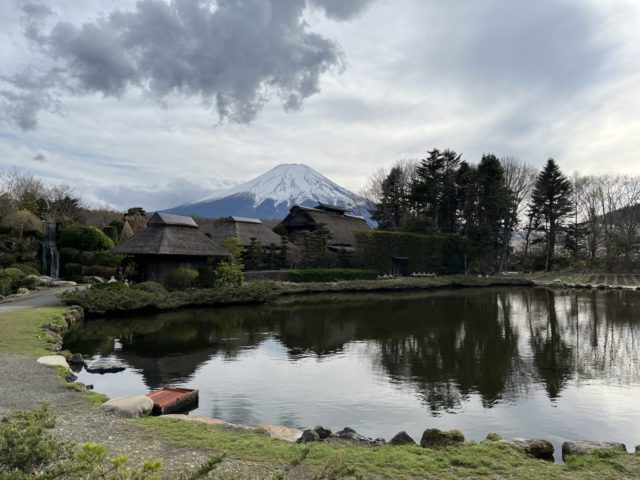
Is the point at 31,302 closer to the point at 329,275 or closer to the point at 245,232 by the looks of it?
the point at 245,232

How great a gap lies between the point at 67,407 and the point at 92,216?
39.9 metres

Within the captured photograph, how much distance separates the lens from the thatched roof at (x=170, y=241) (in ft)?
80.5

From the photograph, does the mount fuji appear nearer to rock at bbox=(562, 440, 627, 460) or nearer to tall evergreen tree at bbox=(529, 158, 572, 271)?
tall evergreen tree at bbox=(529, 158, 572, 271)

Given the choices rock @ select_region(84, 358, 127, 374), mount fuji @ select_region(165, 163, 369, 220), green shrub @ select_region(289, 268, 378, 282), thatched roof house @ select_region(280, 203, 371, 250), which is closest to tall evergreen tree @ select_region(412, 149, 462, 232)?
thatched roof house @ select_region(280, 203, 371, 250)

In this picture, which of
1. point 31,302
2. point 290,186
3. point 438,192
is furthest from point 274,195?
point 31,302

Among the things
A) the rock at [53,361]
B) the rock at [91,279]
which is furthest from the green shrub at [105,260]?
the rock at [53,361]

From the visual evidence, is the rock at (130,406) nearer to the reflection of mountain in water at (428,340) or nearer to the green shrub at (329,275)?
the reflection of mountain in water at (428,340)

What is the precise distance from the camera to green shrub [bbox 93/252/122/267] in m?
28.3

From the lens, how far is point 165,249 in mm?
24375

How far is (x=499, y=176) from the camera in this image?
1790 inches

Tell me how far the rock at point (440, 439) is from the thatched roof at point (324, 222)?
33783 millimetres

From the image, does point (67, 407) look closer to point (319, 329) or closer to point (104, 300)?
point (319, 329)

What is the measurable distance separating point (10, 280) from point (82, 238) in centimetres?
763

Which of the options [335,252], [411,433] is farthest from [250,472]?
[335,252]
